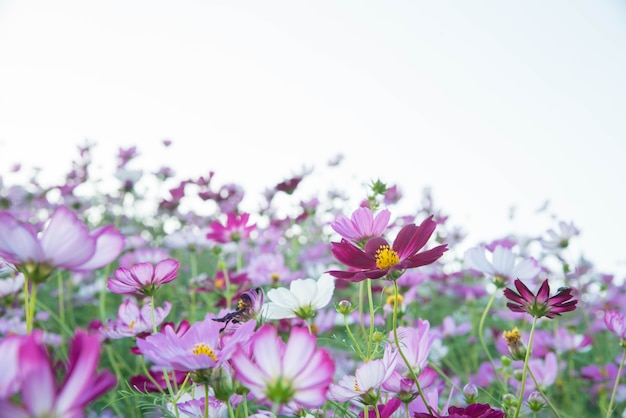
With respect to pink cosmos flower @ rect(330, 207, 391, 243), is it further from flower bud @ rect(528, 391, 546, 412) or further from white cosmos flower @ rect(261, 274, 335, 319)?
flower bud @ rect(528, 391, 546, 412)

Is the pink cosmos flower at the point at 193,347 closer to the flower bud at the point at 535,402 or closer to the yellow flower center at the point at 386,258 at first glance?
the yellow flower center at the point at 386,258

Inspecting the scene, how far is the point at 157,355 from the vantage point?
1.36ft

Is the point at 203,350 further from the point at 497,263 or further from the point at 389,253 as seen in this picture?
the point at 497,263

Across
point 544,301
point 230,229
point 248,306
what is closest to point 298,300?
point 248,306

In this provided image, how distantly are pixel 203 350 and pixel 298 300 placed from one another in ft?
0.57

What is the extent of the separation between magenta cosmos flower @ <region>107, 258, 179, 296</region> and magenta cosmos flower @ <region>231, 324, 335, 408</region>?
23 centimetres

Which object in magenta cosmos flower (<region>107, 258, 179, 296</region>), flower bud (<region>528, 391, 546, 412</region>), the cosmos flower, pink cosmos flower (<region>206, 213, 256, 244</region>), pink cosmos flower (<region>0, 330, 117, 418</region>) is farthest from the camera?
pink cosmos flower (<region>206, 213, 256, 244</region>)

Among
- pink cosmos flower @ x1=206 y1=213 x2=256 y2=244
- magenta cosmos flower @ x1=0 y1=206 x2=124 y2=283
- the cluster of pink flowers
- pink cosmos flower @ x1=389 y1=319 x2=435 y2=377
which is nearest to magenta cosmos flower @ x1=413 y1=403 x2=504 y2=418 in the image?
the cluster of pink flowers

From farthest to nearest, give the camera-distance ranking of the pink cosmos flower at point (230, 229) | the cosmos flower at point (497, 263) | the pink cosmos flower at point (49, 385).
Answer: the pink cosmos flower at point (230, 229)
the cosmos flower at point (497, 263)
the pink cosmos flower at point (49, 385)

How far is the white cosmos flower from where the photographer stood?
1.99 feet

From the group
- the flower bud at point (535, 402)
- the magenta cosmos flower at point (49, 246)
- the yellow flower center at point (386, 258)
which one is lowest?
the flower bud at point (535, 402)

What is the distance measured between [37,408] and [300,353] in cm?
17

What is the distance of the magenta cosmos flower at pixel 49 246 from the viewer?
35cm

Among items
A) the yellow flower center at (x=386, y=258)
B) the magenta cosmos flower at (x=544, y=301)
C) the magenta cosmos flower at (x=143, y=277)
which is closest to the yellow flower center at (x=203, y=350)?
the magenta cosmos flower at (x=143, y=277)
